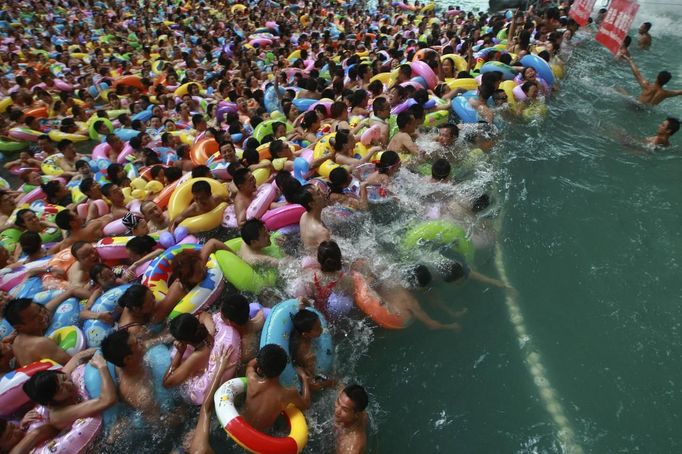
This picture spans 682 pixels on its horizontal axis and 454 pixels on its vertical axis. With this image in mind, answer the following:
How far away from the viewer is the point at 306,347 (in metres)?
4.00

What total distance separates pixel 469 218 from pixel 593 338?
6.54 ft

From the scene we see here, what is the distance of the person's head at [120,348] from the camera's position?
3.48 m

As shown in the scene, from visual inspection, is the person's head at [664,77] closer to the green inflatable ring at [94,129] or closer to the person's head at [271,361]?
the person's head at [271,361]

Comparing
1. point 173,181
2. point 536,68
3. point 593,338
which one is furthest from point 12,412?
point 536,68

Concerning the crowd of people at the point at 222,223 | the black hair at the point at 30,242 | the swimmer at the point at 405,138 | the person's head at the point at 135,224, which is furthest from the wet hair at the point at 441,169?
the black hair at the point at 30,242

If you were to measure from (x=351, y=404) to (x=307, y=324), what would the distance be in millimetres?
841

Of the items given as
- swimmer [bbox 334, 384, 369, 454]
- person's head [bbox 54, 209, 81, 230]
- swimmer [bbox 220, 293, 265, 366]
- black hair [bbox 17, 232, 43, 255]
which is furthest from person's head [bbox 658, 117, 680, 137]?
black hair [bbox 17, 232, 43, 255]

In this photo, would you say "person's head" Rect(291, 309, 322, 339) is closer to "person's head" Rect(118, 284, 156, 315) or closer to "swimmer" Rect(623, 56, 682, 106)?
"person's head" Rect(118, 284, 156, 315)

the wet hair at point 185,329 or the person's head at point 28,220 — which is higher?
the wet hair at point 185,329

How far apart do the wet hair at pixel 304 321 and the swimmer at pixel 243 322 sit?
0.45 m

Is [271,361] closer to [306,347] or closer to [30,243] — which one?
[306,347]

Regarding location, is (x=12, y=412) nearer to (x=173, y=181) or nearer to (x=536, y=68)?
(x=173, y=181)

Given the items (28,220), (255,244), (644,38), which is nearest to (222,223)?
(255,244)

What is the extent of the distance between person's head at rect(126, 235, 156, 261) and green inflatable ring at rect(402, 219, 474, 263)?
129 inches
